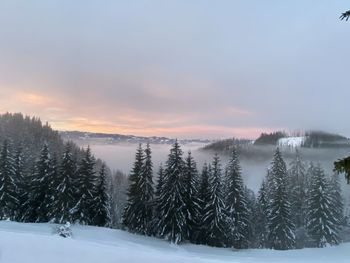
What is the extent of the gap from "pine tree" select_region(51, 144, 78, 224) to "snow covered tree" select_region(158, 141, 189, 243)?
31.7ft

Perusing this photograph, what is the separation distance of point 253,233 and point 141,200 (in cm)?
1586

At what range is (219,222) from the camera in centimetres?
3519

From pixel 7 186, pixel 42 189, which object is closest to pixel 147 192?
pixel 42 189

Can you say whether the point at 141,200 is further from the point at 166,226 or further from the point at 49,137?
the point at 49,137

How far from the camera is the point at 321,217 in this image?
127ft

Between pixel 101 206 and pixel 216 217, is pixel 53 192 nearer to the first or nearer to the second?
pixel 101 206

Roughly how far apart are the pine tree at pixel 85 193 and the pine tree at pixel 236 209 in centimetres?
1530

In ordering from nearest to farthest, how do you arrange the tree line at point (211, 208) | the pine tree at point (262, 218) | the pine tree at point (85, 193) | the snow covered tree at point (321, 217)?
the tree line at point (211, 208)
the pine tree at point (85, 193)
the snow covered tree at point (321, 217)
the pine tree at point (262, 218)

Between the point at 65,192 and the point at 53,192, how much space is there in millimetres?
1577

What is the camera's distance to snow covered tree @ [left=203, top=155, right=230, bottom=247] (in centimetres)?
3512

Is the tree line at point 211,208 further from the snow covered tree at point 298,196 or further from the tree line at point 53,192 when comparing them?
Answer: the tree line at point 53,192

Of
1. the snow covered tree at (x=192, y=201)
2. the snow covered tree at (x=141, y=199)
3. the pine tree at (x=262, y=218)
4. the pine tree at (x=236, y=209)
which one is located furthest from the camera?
the pine tree at (x=262, y=218)

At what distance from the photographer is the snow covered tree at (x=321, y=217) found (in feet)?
126

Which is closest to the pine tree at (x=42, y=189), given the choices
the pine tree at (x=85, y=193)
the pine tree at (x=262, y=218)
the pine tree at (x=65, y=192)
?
the pine tree at (x=65, y=192)
